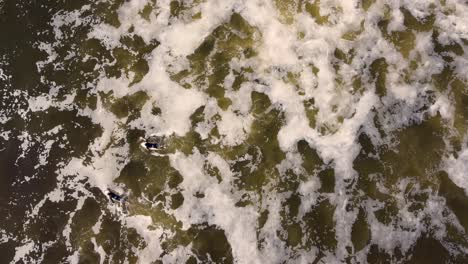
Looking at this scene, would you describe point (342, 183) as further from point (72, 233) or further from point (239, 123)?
point (72, 233)

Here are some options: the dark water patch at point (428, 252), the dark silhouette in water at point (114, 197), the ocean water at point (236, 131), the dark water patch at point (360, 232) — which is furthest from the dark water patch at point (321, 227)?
the dark silhouette in water at point (114, 197)

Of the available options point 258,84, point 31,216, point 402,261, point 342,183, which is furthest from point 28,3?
point 402,261

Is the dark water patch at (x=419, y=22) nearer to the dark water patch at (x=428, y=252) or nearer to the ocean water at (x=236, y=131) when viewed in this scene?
the ocean water at (x=236, y=131)

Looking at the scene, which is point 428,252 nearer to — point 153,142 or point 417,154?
point 417,154

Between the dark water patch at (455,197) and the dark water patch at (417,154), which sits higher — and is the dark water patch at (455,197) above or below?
below

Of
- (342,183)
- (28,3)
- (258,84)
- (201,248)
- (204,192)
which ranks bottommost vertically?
(342,183)

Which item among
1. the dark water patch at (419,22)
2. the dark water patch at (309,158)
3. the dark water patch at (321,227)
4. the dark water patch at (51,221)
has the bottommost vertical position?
the dark water patch at (321,227)

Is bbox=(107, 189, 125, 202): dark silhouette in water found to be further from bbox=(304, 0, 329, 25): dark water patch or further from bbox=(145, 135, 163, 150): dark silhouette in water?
bbox=(304, 0, 329, 25): dark water patch

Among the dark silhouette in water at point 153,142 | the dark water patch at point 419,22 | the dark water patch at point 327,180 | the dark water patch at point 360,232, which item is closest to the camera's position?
the dark water patch at point 360,232

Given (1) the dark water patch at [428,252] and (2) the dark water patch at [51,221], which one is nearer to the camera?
(1) the dark water patch at [428,252]
